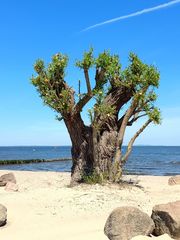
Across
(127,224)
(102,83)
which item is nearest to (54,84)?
(102,83)

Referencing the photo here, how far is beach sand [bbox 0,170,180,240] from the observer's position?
11.2m

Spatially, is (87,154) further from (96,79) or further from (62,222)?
(62,222)

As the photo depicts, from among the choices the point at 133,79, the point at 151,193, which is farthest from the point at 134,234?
the point at 133,79

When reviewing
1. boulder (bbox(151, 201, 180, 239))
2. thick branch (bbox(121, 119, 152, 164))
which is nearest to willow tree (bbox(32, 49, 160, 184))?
thick branch (bbox(121, 119, 152, 164))

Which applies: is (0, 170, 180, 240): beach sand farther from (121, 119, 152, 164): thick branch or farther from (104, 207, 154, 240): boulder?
(121, 119, 152, 164): thick branch

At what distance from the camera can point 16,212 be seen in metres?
13.6

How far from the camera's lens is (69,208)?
14.5m

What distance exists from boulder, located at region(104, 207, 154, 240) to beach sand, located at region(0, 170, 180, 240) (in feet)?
1.16

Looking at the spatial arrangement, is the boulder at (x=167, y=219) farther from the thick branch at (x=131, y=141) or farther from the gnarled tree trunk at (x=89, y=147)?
the thick branch at (x=131, y=141)

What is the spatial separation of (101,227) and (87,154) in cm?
780

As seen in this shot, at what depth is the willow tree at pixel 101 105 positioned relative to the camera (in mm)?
18531

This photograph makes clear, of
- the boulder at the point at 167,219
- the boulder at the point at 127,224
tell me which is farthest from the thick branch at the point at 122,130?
the boulder at the point at 127,224

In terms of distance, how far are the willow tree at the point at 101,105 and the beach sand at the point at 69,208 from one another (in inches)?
58.7

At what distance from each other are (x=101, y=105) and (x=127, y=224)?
8586mm
